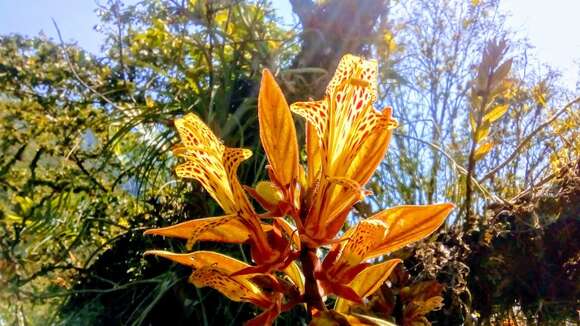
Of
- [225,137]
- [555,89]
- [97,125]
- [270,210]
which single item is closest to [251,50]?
[225,137]

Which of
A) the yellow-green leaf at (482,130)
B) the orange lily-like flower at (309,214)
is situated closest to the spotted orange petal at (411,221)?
the orange lily-like flower at (309,214)

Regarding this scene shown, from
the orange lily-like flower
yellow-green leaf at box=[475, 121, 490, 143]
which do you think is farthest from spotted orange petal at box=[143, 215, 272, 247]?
yellow-green leaf at box=[475, 121, 490, 143]

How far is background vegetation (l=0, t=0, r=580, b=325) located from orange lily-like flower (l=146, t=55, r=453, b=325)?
Answer: 0.17 ft

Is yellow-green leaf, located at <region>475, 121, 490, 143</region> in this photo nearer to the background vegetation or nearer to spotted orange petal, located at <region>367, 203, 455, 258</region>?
the background vegetation

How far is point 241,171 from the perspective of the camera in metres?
0.76

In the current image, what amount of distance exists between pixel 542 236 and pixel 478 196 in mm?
138

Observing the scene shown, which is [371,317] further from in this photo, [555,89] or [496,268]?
[555,89]

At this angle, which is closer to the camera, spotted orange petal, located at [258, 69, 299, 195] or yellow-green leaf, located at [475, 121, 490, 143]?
spotted orange petal, located at [258, 69, 299, 195]

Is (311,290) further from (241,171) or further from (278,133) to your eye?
(241,171)

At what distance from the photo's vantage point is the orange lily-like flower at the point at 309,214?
0.31 m

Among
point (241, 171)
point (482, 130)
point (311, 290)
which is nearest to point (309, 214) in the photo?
point (311, 290)

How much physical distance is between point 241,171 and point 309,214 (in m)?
0.45

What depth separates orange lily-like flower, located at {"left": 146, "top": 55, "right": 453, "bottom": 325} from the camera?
307mm

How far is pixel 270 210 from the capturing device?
322mm
